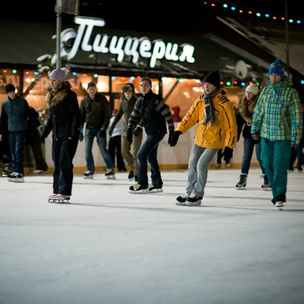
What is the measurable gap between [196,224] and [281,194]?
1.65 metres

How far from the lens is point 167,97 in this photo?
2519 cm

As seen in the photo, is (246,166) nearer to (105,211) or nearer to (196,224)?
(105,211)

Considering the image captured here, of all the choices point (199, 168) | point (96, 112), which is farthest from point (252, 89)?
point (96, 112)

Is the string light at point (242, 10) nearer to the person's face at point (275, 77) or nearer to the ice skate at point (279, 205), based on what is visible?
the person's face at point (275, 77)

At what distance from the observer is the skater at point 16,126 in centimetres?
1359

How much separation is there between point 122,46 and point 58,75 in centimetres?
1491

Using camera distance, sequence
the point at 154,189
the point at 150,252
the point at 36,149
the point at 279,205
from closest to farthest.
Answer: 1. the point at 150,252
2. the point at 279,205
3. the point at 154,189
4. the point at 36,149

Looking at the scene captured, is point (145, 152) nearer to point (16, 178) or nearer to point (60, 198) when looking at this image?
point (60, 198)

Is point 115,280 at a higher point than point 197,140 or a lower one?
lower

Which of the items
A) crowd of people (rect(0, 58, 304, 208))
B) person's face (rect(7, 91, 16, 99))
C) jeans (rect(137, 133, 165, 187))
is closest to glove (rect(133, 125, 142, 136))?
crowd of people (rect(0, 58, 304, 208))

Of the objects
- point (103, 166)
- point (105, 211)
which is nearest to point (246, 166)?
point (105, 211)

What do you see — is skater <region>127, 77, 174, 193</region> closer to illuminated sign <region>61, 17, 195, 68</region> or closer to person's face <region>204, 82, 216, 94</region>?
person's face <region>204, 82, 216, 94</region>

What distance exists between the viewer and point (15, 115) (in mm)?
13758

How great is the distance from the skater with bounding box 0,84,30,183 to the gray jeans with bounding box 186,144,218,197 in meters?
5.27
